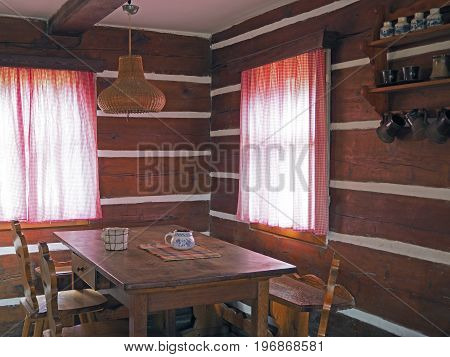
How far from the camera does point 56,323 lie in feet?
10.4

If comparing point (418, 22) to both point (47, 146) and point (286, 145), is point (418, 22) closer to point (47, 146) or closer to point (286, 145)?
point (286, 145)

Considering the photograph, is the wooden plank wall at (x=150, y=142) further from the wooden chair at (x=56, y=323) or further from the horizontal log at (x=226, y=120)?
the wooden chair at (x=56, y=323)

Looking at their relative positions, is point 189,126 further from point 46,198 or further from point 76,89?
point 46,198

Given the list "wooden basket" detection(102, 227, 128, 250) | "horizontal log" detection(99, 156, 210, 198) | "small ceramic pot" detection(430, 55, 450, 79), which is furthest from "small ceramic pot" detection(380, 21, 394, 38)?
"horizontal log" detection(99, 156, 210, 198)

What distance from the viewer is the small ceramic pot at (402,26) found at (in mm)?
3217

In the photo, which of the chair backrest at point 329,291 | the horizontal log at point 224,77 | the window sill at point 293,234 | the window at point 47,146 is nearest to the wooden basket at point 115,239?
the chair backrest at point 329,291

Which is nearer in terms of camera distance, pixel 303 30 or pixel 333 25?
pixel 333 25

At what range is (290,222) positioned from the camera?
14.2 ft

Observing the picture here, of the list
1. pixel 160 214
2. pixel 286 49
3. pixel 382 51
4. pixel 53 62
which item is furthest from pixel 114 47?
pixel 382 51

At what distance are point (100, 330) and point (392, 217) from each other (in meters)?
1.87

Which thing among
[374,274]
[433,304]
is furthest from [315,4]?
[433,304]

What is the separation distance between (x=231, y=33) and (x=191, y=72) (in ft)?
1.89

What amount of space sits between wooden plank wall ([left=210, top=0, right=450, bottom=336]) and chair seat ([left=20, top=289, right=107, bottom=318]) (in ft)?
5.01

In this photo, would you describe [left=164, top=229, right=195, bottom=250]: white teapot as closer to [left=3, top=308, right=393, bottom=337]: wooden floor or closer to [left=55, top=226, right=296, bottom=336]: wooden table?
[left=55, top=226, right=296, bottom=336]: wooden table
